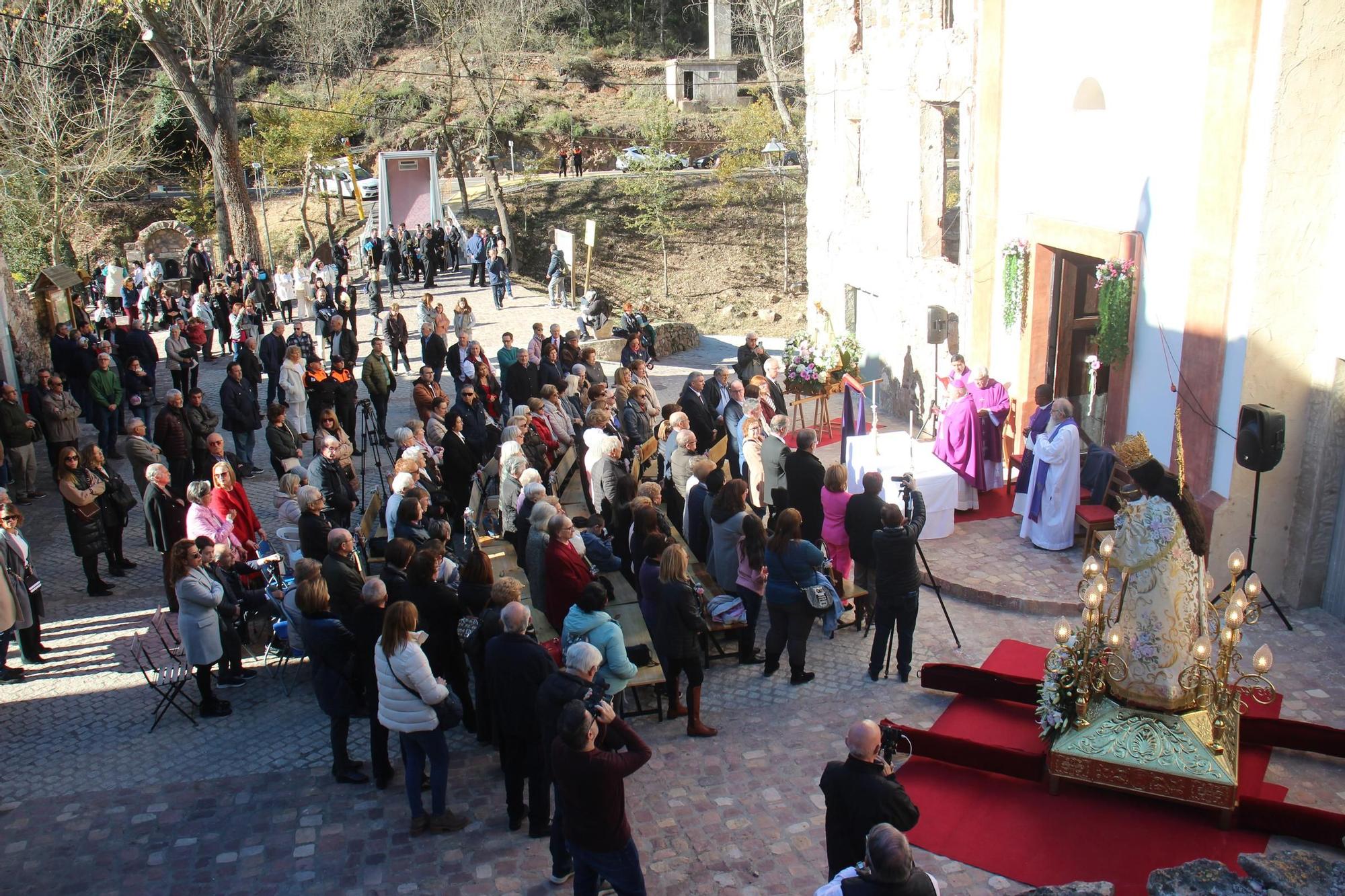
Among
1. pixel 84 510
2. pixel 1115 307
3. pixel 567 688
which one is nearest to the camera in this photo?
pixel 567 688

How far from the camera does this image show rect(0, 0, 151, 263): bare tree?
2731cm

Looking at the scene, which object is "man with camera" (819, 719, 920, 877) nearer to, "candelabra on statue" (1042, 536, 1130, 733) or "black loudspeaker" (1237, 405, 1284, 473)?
"candelabra on statue" (1042, 536, 1130, 733)

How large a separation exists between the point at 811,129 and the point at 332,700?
15.3 m

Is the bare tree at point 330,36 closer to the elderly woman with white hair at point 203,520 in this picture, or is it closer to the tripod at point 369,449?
the tripod at point 369,449

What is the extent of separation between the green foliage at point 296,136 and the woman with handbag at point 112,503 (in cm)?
2582

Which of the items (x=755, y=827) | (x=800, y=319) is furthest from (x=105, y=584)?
(x=800, y=319)

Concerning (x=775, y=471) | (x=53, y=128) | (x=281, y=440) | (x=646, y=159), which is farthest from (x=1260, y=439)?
(x=646, y=159)

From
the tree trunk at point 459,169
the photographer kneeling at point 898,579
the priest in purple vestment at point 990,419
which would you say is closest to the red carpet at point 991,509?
the priest in purple vestment at point 990,419

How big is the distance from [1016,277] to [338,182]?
3129 cm

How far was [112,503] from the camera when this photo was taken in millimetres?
10922

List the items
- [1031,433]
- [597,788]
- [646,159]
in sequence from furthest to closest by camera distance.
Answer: [646,159]
[1031,433]
[597,788]

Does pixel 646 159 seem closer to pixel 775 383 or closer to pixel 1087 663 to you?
pixel 775 383

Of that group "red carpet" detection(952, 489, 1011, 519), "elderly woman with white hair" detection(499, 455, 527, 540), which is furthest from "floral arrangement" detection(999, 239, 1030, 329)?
"elderly woman with white hair" detection(499, 455, 527, 540)

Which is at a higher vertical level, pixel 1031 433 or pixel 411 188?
pixel 411 188
